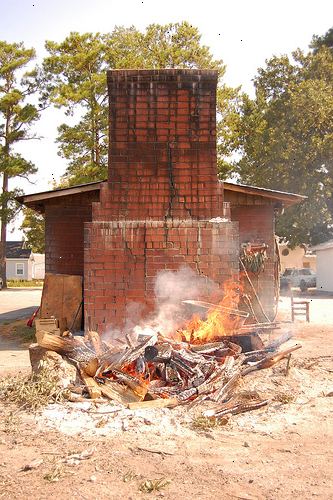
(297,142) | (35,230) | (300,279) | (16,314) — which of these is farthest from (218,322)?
(35,230)

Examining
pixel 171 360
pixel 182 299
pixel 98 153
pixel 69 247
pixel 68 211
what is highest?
pixel 98 153

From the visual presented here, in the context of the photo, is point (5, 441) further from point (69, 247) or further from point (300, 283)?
point (300, 283)

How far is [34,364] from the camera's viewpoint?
7.76 meters

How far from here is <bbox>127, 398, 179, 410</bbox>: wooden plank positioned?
6.73 m

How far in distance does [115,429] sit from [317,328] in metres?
9.86

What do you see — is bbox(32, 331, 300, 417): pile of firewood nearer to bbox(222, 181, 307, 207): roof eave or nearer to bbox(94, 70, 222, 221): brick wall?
bbox(94, 70, 222, 221): brick wall

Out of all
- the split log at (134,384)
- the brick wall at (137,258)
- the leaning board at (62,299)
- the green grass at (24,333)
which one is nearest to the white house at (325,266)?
the green grass at (24,333)

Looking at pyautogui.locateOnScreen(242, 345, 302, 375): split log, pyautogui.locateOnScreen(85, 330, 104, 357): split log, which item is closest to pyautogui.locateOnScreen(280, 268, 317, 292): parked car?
pyautogui.locateOnScreen(242, 345, 302, 375): split log

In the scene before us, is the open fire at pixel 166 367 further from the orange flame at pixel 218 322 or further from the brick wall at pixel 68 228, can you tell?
the brick wall at pixel 68 228

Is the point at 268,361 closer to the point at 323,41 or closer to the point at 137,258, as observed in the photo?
the point at 137,258

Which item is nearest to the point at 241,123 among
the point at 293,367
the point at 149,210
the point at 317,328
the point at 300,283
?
the point at 300,283

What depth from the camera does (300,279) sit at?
3728cm

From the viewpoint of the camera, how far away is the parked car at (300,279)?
118 feet

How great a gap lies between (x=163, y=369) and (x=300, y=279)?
31.2 m
